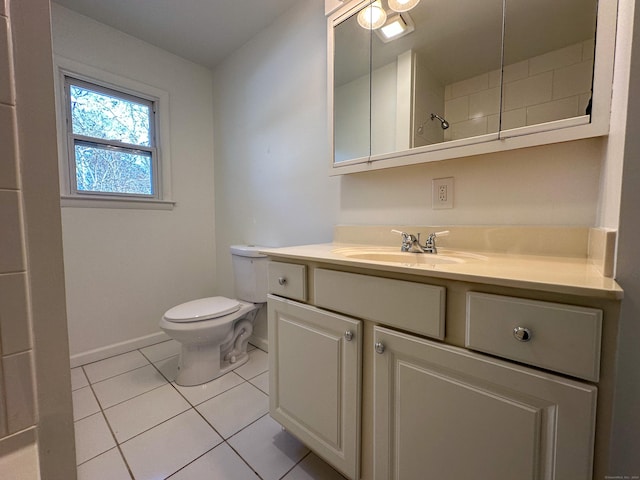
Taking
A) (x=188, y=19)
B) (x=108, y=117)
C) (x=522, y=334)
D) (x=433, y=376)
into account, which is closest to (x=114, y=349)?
(x=108, y=117)

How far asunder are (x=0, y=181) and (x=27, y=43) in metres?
0.24

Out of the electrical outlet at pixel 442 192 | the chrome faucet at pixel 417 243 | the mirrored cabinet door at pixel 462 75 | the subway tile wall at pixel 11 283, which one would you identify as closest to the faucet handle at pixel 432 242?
the chrome faucet at pixel 417 243

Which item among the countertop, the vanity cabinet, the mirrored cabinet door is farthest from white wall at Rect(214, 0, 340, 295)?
the countertop

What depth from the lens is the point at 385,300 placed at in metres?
0.75

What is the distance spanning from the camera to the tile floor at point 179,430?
1.03 meters

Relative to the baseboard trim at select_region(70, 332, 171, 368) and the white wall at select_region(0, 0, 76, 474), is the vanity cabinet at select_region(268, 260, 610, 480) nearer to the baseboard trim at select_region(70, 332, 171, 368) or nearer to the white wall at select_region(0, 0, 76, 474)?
the white wall at select_region(0, 0, 76, 474)

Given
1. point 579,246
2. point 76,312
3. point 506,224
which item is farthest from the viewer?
point 76,312

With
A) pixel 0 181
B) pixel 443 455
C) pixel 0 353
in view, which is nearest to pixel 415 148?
pixel 443 455

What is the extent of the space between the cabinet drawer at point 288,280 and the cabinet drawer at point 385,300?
65 mm

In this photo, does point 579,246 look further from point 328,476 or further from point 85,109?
point 85,109

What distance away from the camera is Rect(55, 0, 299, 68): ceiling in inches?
63.2

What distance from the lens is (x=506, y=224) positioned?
0.98 metres

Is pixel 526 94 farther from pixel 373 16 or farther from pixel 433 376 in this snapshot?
pixel 433 376

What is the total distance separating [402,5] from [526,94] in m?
0.66
